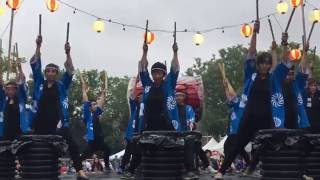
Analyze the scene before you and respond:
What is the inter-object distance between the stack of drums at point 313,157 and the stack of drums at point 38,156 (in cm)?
322

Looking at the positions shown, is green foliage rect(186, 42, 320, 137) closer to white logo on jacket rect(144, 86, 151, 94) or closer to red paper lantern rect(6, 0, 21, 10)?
red paper lantern rect(6, 0, 21, 10)

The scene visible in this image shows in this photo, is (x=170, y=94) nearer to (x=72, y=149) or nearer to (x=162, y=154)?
(x=162, y=154)

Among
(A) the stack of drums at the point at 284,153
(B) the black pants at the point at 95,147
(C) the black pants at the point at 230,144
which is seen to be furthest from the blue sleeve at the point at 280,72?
(B) the black pants at the point at 95,147

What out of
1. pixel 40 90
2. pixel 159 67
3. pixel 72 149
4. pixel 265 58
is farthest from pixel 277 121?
pixel 40 90

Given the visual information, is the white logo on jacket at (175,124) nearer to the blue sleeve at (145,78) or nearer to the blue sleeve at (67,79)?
the blue sleeve at (145,78)

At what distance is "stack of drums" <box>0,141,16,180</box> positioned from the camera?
8328 millimetres

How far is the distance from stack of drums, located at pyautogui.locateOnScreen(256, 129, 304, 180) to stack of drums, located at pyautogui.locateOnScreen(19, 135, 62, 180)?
2795 mm

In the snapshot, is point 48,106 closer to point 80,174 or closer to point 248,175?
point 80,174

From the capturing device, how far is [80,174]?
26.7ft

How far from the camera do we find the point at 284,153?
6637mm

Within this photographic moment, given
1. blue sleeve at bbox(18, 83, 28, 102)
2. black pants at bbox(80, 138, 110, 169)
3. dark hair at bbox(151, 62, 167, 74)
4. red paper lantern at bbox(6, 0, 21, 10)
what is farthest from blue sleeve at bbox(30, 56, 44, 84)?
red paper lantern at bbox(6, 0, 21, 10)

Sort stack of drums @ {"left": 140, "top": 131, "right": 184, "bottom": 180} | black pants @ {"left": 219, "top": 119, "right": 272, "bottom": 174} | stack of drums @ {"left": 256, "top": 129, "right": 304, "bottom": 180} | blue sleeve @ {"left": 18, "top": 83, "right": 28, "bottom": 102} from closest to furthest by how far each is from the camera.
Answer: stack of drums @ {"left": 256, "top": 129, "right": 304, "bottom": 180} → stack of drums @ {"left": 140, "top": 131, "right": 184, "bottom": 180} → black pants @ {"left": 219, "top": 119, "right": 272, "bottom": 174} → blue sleeve @ {"left": 18, "top": 83, "right": 28, "bottom": 102}

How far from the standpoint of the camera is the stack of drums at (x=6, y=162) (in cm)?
833

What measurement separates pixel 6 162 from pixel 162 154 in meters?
2.63
